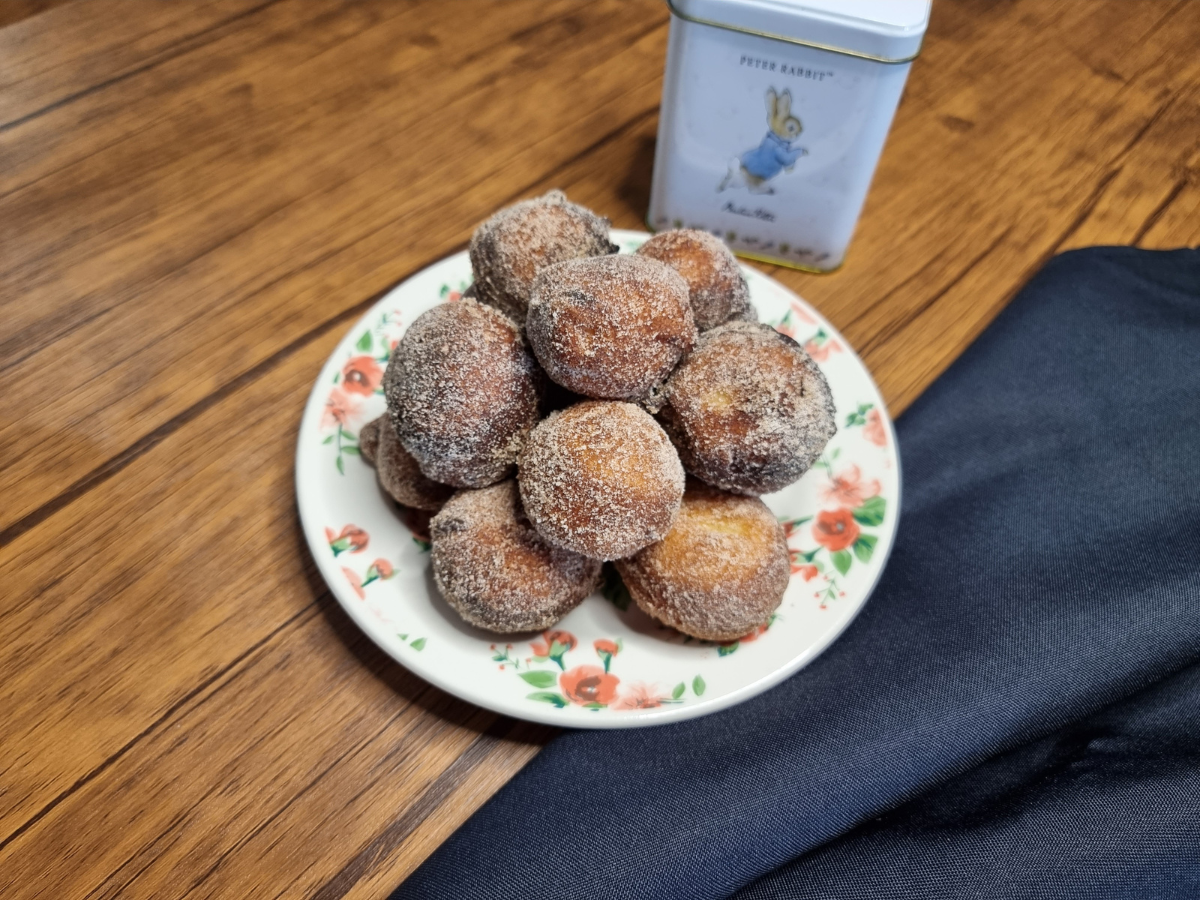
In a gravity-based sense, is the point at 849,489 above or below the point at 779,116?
below

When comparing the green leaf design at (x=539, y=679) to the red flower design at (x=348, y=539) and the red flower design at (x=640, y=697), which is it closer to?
the red flower design at (x=640, y=697)

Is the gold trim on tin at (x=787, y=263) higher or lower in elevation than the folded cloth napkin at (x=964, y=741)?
higher

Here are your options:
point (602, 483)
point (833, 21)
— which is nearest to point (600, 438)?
point (602, 483)

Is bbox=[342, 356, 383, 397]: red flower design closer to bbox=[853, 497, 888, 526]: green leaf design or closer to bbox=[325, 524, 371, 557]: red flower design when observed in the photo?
bbox=[325, 524, 371, 557]: red flower design

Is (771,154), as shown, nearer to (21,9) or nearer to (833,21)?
(833,21)

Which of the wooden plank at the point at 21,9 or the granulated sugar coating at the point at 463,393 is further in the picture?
the wooden plank at the point at 21,9

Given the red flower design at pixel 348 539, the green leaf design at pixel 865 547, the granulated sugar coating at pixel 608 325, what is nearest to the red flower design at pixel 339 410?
the red flower design at pixel 348 539

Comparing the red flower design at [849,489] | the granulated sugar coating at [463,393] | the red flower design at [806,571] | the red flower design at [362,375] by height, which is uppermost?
the granulated sugar coating at [463,393]
